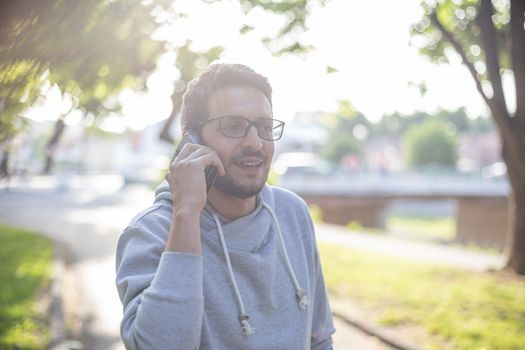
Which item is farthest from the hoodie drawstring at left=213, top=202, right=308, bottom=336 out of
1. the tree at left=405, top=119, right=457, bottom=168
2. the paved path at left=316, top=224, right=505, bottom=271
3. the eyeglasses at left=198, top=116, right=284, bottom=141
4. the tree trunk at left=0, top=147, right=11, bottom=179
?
the tree at left=405, top=119, right=457, bottom=168

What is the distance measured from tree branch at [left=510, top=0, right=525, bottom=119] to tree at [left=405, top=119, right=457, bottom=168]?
48.9m

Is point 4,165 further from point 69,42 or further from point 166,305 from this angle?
point 166,305

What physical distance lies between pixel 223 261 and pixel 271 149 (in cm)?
52

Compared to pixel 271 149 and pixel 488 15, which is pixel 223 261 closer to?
pixel 271 149

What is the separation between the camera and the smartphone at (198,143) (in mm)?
1923

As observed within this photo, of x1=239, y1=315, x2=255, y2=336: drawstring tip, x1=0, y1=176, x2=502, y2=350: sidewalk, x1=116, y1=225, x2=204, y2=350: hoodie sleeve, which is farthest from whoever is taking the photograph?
x1=0, y1=176, x2=502, y2=350: sidewalk

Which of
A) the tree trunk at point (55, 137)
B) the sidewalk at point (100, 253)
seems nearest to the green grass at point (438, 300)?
the sidewalk at point (100, 253)

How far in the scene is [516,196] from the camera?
9.84 meters

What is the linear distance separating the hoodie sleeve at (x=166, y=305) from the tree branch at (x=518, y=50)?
9.35 m

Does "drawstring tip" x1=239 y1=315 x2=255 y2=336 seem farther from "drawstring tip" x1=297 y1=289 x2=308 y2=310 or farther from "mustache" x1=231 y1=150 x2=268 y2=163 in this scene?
"mustache" x1=231 y1=150 x2=268 y2=163

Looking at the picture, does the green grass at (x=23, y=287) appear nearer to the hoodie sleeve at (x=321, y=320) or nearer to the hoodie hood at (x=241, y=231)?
the hoodie sleeve at (x=321, y=320)

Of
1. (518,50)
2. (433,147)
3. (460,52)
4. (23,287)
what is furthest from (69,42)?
(433,147)

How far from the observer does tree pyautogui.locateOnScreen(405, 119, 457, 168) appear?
186 feet

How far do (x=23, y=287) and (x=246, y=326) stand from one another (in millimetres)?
7219
